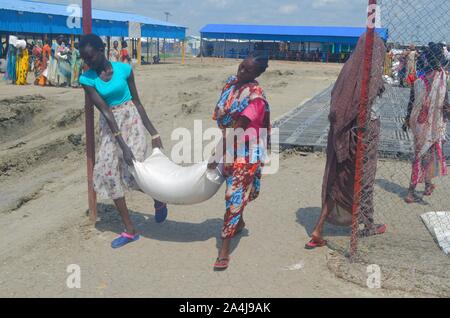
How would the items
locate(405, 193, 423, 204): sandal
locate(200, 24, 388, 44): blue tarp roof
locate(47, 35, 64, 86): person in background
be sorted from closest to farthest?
locate(405, 193, 423, 204): sandal, locate(47, 35, 64, 86): person in background, locate(200, 24, 388, 44): blue tarp roof

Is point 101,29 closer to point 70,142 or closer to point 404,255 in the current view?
point 70,142

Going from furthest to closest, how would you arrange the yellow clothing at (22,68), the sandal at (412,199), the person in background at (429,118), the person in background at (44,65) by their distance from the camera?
the person in background at (44,65) < the yellow clothing at (22,68) < the sandal at (412,199) < the person in background at (429,118)

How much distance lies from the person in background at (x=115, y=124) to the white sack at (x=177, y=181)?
15cm

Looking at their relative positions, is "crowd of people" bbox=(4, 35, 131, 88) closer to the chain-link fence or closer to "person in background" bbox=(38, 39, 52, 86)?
"person in background" bbox=(38, 39, 52, 86)

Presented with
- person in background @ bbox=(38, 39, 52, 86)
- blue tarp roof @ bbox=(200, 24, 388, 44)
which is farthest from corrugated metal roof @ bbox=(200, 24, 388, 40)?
person in background @ bbox=(38, 39, 52, 86)

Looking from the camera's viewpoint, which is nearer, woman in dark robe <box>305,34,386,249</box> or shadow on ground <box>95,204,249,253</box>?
woman in dark robe <box>305,34,386,249</box>

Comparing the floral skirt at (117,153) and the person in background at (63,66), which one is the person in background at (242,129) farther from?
the person in background at (63,66)

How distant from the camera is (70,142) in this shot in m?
9.78

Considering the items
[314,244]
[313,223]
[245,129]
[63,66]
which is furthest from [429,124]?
[63,66]

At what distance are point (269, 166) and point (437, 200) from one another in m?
2.31

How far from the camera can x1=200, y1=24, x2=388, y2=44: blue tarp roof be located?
41.4 metres

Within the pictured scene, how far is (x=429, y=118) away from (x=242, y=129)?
264cm

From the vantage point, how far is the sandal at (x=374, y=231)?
14.7 ft

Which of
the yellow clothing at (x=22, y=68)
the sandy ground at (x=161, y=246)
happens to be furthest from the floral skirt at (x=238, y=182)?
the yellow clothing at (x=22, y=68)
